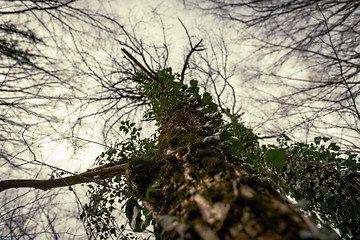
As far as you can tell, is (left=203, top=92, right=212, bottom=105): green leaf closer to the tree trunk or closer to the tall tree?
the tall tree

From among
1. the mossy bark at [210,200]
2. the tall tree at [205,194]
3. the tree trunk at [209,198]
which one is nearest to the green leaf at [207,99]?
the tall tree at [205,194]

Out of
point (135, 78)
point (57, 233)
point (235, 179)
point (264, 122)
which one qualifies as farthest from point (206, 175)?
point (135, 78)

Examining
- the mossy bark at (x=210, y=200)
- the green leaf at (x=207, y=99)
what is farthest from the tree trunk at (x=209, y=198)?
the green leaf at (x=207, y=99)

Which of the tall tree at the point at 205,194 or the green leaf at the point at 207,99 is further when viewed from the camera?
the green leaf at the point at 207,99

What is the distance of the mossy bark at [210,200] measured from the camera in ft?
1.37

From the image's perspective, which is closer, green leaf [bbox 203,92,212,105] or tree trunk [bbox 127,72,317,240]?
tree trunk [bbox 127,72,317,240]

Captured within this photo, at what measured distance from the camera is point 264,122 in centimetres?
373

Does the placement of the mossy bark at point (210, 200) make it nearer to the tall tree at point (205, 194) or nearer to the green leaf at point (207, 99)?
the tall tree at point (205, 194)

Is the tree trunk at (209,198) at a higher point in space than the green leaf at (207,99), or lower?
lower

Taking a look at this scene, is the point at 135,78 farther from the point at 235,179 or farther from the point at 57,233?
the point at 235,179

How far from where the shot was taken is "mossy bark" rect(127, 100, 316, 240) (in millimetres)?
418

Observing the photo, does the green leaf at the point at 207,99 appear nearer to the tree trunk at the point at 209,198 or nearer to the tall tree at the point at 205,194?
the tall tree at the point at 205,194

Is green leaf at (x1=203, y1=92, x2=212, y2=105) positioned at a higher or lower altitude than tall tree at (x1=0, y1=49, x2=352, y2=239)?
higher

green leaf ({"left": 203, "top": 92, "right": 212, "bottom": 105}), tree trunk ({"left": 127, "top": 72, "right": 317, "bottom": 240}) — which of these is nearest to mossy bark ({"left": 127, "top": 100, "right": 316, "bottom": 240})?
tree trunk ({"left": 127, "top": 72, "right": 317, "bottom": 240})
